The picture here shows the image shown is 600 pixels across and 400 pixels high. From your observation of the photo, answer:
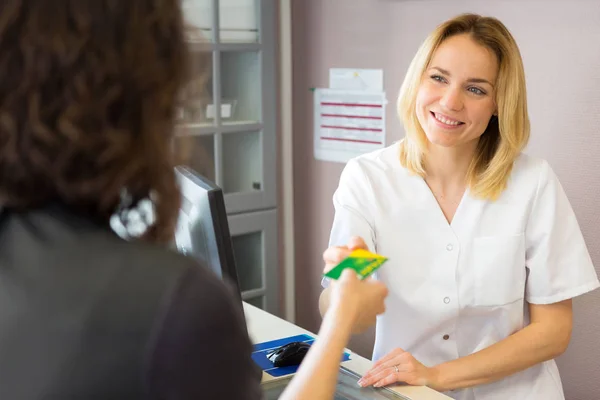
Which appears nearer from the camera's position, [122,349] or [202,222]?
[122,349]

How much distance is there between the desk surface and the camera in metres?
1.56

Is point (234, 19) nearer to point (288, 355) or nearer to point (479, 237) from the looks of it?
point (479, 237)

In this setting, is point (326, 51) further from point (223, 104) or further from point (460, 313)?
point (460, 313)

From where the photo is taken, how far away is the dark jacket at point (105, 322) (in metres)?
0.61

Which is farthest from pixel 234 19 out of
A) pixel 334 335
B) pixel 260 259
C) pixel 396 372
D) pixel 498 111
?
pixel 334 335

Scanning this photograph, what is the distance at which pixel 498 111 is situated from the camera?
185 cm

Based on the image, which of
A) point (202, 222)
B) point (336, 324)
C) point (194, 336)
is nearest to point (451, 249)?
point (202, 222)

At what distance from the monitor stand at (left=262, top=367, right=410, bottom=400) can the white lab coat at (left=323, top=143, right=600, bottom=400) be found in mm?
305

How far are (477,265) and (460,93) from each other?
427mm

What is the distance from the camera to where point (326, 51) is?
120 inches

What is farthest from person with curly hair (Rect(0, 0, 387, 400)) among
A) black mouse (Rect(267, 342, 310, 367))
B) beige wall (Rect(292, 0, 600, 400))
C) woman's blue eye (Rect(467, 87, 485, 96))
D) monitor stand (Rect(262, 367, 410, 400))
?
beige wall (Rect(292, 0, 600, 400))

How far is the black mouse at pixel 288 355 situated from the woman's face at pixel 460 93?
24.0 inches

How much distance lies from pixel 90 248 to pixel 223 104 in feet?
8.06

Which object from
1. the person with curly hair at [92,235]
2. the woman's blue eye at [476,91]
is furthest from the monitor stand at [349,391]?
the person with curly hair at [92,235]
